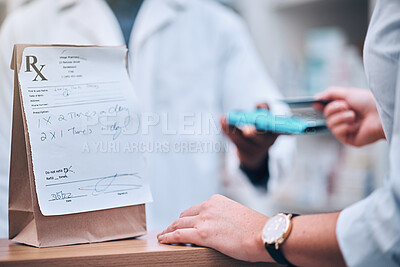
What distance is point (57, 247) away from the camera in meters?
0.55

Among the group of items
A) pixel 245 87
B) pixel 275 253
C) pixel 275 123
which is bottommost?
pixel 275 253

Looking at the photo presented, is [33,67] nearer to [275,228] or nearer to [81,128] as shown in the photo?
[81,128]

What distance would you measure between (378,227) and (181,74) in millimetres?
1110

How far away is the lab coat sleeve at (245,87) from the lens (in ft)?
4.66

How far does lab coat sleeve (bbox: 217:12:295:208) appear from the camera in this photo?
4.66ft

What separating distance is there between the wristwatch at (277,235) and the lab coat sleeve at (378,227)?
0.06m

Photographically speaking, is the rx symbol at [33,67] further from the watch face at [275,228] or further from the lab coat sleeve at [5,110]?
the lab coat sleeve at [5,110]

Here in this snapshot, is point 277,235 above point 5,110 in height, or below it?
below

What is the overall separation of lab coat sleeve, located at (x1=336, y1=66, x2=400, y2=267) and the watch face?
0.20ft

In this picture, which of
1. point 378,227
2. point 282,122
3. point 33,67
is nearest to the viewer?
point 378,227

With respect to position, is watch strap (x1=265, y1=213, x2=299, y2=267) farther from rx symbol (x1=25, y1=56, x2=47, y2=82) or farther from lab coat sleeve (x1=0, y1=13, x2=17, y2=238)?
lab coat sleeve (x1=0, y1=13, x2=17, y2=238)

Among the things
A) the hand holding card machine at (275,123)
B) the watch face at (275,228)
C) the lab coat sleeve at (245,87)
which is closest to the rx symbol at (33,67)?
the watch face at (275,228)

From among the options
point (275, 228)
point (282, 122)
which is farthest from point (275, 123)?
point (275, 228)

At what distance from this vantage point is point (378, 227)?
1.46 ft
